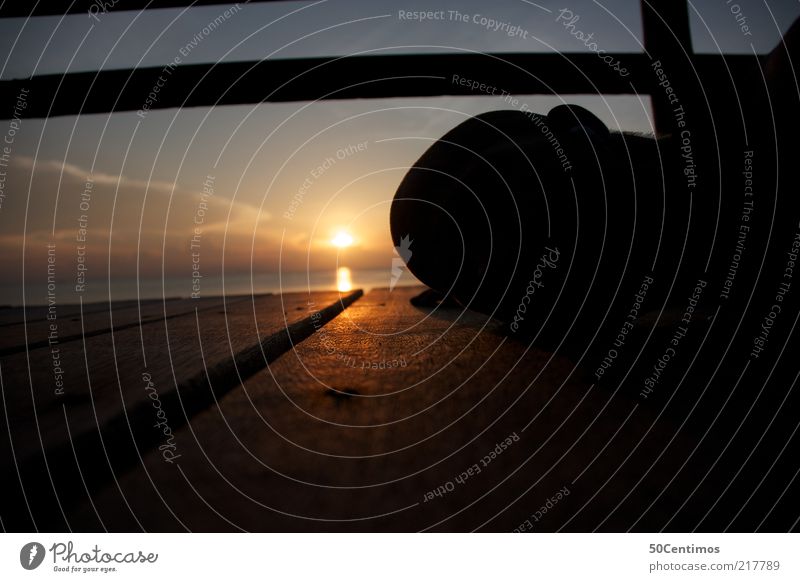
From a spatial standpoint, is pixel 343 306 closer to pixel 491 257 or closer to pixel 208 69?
pixel 208 69

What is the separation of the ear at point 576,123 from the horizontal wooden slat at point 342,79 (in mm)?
903

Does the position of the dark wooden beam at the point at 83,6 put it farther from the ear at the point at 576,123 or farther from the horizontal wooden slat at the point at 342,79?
the ear at the point at 576,123

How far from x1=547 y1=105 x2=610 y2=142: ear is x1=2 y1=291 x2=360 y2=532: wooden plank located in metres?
0.68

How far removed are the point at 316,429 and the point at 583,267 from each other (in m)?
0.61

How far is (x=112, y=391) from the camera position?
674 mm

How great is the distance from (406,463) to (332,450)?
0.08 m

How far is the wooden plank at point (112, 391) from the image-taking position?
0.51m

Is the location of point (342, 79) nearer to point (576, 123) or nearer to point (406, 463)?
point (576, 123)

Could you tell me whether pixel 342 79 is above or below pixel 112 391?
above

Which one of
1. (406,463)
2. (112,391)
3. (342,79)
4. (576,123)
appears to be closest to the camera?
(406,463)

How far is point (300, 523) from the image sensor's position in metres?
0.49

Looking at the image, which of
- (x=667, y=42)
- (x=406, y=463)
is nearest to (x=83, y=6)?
(x=667, y=42)

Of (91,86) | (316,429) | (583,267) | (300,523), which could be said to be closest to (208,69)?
(91,86)

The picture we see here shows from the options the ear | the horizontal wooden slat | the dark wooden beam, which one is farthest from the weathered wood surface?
the dark wooden beam
